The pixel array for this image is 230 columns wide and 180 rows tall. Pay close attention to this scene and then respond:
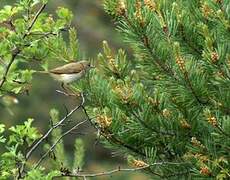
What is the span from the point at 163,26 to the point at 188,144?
0.64m

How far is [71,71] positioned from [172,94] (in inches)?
25.4

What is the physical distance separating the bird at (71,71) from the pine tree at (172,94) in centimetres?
9

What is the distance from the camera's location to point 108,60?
4.73m

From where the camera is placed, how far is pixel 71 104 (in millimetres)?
20266

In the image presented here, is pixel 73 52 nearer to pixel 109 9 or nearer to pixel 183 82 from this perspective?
pixel 109 9

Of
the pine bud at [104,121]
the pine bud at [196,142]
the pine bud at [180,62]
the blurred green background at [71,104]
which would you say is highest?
the pine bud at [180,62]

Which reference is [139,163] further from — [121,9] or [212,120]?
[121,9]

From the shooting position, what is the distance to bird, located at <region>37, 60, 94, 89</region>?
4.60m

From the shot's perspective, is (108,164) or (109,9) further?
(108,164)

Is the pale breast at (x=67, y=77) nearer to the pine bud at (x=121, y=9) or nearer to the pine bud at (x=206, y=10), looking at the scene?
the pine bud at (x=121, y=9)

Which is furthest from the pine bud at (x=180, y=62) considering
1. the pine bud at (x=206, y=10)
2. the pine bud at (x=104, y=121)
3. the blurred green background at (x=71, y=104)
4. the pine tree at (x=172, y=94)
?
the blurred green background at (x=71, y=104)

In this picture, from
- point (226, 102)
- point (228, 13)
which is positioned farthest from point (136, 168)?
point (228, 13)

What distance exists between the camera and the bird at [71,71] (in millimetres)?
4598

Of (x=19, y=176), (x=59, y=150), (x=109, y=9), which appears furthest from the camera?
(x=59, y=150)
